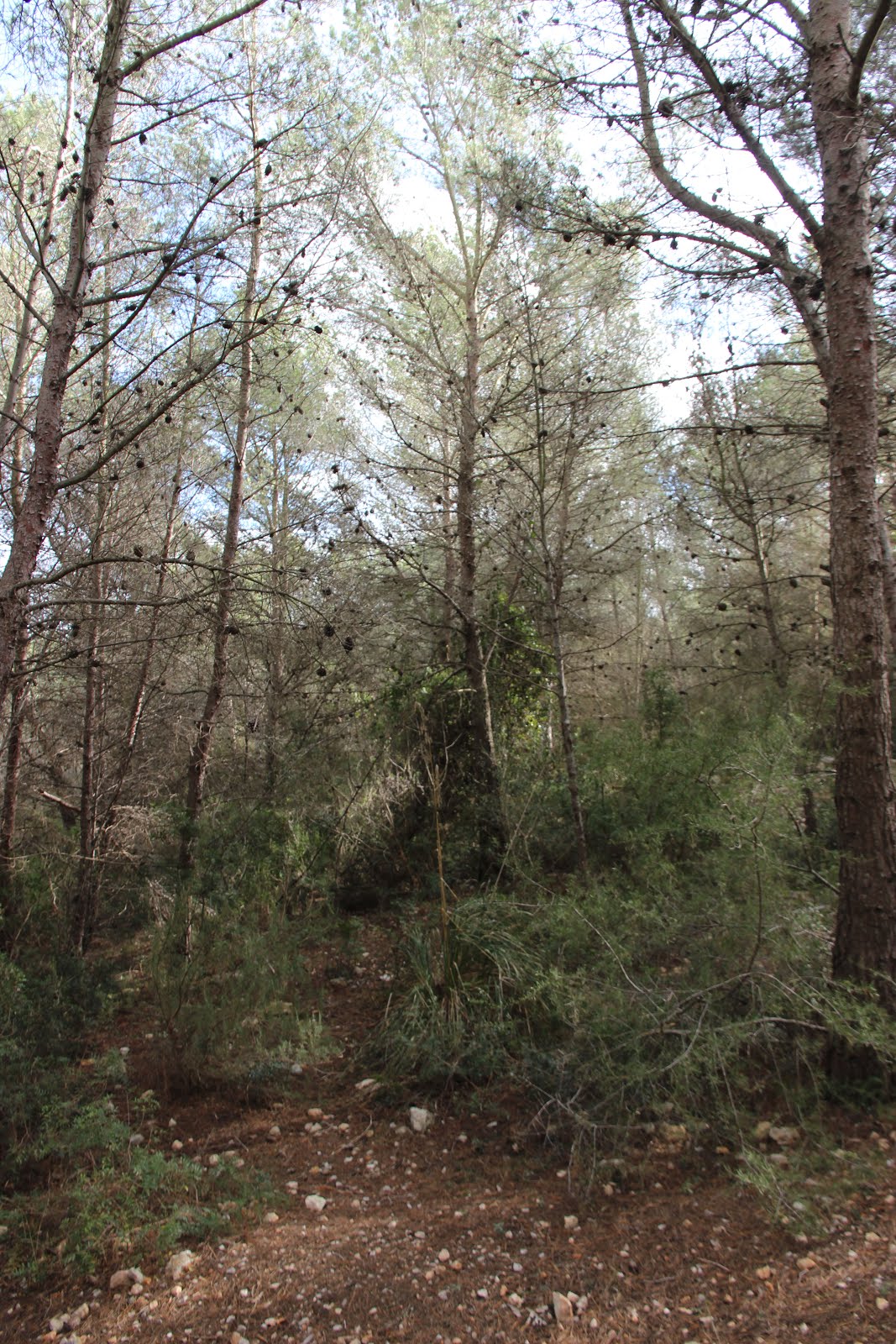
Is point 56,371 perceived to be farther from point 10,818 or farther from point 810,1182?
point 810,1182

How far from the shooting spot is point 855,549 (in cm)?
379

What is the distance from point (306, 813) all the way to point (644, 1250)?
224 inches

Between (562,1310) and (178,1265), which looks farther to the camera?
(178,1265)

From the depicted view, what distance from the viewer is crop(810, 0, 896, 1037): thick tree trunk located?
3666mm

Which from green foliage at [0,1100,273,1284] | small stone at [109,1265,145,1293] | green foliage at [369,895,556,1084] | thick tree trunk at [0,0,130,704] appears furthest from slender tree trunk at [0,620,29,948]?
small stone at [109,1265,145,1293]

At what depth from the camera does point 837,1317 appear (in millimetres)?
2314

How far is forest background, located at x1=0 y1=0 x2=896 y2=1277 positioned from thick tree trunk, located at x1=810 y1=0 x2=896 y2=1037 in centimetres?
2

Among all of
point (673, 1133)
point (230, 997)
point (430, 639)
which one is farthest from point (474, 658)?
point (673, 1133)

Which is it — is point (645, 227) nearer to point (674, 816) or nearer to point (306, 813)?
point (674, 816)

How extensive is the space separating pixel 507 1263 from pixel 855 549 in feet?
11.5

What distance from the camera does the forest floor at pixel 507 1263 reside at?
2492 millimetres

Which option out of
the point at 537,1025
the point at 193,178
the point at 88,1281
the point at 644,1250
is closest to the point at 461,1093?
the point at 537,1025

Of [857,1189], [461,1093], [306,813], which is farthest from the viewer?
[306,813]

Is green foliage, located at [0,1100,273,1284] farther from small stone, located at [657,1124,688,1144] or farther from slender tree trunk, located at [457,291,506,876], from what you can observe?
slender tree trunk, located at [457,291,506,876]
